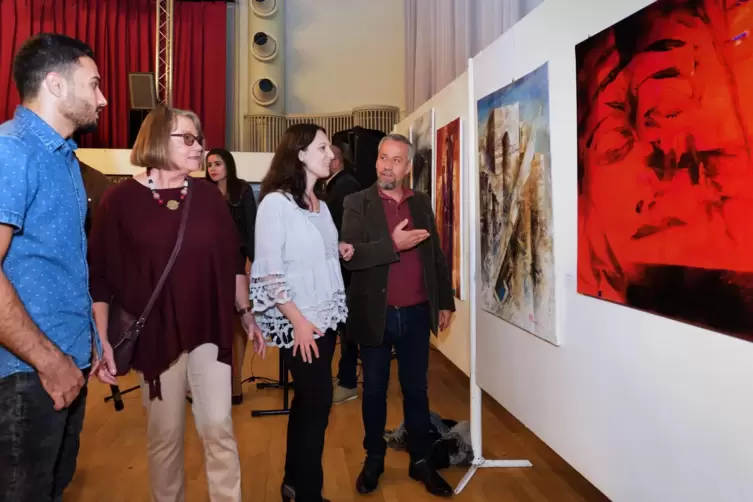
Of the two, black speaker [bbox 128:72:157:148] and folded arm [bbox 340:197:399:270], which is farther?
black speaker [bbox 128:72:157:148]

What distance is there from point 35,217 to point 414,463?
1.83 meters

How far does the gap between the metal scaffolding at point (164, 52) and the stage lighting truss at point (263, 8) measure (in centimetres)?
96

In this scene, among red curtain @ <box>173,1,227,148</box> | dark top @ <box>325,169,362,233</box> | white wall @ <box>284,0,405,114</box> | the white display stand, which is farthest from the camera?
white wall @ <box>284,0,405,114</box>

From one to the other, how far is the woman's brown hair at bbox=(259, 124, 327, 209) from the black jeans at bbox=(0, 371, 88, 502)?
0.96m

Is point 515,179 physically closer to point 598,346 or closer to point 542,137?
point 542,137

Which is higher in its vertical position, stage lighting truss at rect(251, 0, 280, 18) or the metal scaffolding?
stage lighting truss at rect(251, 0, 280, 18)

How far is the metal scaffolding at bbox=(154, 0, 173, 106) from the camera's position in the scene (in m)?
6.56

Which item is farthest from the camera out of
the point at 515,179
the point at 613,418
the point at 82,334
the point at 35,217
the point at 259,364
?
the point at 259,364

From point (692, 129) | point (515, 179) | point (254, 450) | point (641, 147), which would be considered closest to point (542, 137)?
point (515, 179)

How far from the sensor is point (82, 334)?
1.42m

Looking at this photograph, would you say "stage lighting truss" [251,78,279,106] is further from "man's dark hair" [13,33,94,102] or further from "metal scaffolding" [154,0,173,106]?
"man's dark hair" [13,33,94,102]

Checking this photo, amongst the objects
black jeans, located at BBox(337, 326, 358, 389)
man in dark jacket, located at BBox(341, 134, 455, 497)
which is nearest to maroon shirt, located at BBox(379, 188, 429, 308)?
man in dark jacket, located at BBox(341, 134, 455, 497)

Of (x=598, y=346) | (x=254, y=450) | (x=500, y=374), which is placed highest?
(x=598, y=346)

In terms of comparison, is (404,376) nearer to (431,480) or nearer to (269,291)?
(431,480)
